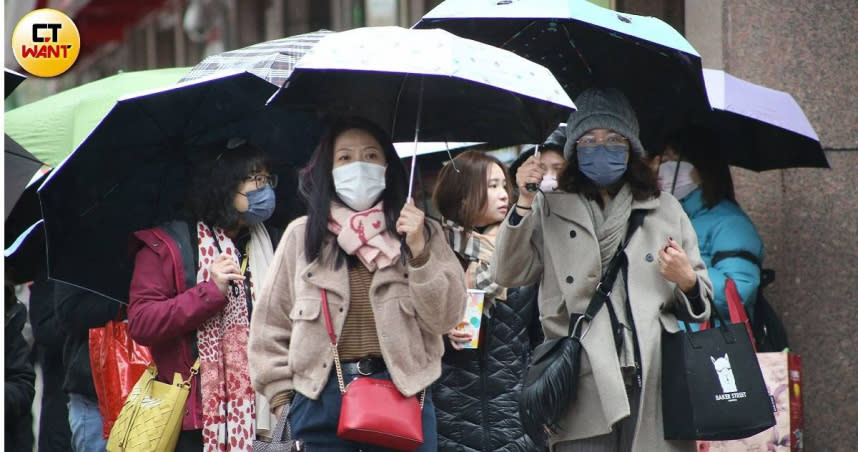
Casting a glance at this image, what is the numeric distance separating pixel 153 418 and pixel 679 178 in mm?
3100

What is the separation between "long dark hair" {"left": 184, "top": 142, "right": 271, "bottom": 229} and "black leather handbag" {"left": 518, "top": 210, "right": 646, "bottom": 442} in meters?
Answer: 1.57

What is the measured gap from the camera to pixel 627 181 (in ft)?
20.6

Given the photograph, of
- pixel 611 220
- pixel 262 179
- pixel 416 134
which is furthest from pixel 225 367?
pixel 611 220

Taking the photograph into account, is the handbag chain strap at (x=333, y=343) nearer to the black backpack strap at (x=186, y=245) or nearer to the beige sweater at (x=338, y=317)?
the beige sweater at (x=338, y=317)

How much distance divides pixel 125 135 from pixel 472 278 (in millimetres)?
1705

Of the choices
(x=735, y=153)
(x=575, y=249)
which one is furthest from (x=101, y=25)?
(x=575, y=249)

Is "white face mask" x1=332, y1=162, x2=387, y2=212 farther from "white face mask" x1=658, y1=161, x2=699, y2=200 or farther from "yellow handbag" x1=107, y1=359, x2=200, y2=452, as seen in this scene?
A: "white face mask" x1=658, y1=161, x2=699, y2=200

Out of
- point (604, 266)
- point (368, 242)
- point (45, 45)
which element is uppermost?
point (45, 45)

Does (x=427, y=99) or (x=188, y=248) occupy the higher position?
(x=427, y=99)

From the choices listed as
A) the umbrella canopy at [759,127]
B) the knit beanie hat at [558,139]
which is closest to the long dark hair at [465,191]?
the knit beanie hat at [558,139]

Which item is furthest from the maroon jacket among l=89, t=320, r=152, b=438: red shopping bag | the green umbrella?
the green umbrella

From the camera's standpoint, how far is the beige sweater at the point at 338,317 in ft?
19.1

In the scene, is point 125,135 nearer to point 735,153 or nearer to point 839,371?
point 735,153

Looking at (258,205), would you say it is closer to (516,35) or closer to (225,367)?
(225,367)
